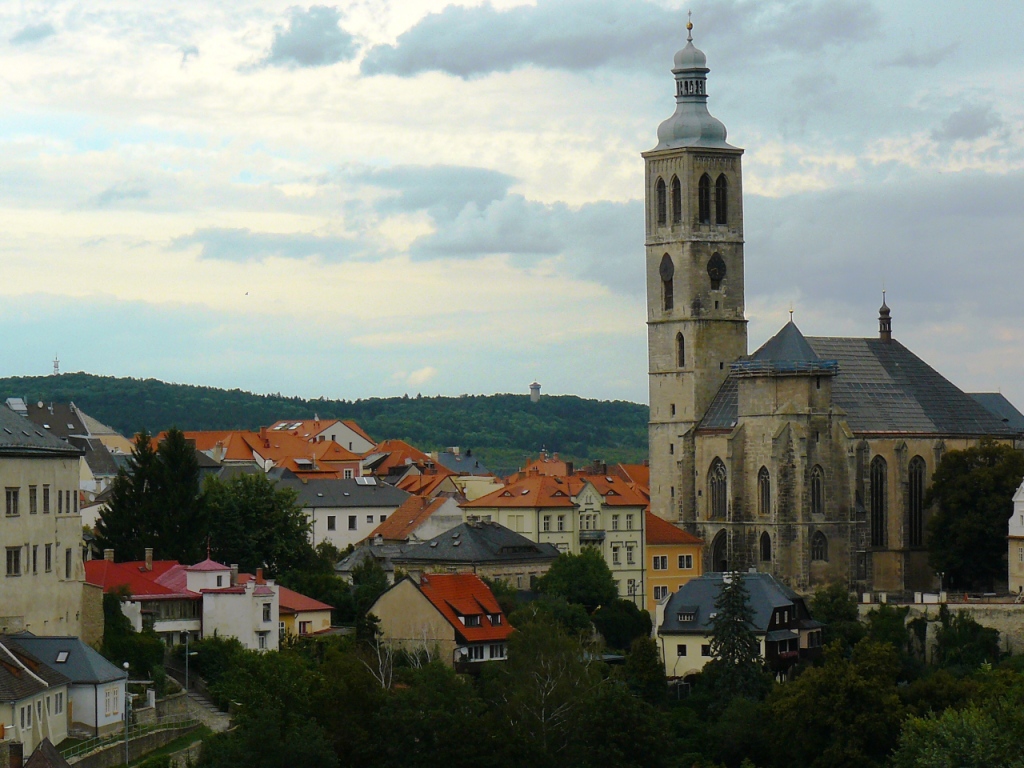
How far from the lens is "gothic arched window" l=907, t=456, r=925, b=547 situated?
340ft

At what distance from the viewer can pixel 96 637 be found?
221 feet

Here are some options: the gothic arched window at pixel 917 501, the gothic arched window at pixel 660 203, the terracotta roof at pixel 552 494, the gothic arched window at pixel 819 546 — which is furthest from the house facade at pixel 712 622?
the gothic arched window at pixel 660 203

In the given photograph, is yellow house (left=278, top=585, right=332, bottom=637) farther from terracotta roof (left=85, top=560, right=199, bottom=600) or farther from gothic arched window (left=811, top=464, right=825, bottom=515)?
gothic arched window (left=811, top=464, right=825, bottom=515)

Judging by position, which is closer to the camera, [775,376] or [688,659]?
[688,659]

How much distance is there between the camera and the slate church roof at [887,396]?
10381cm

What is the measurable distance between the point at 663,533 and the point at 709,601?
1332cm

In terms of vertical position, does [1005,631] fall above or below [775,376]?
below

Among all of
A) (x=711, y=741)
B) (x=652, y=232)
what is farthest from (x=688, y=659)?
(x=652, y=232)

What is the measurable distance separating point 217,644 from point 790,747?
1805 centimetres

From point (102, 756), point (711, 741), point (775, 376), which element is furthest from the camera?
point (775, 376)

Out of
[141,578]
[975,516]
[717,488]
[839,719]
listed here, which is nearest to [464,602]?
[141,578]

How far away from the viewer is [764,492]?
100938 millimetres

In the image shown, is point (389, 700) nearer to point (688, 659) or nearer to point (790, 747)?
point (790, 747)

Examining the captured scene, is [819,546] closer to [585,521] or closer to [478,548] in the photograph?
[585,521]
